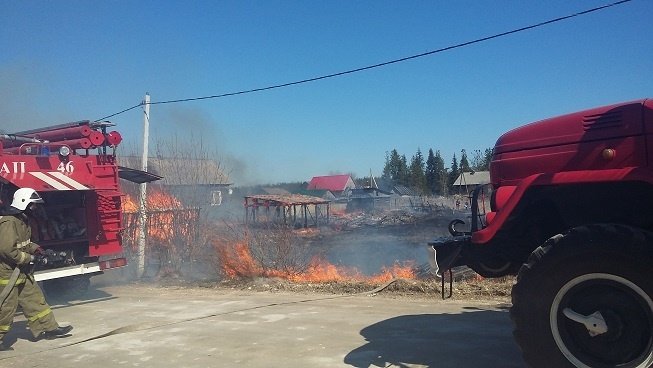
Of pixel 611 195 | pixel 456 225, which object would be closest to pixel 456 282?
pixel 456 225

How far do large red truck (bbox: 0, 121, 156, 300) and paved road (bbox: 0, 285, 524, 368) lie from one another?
3.40 feet

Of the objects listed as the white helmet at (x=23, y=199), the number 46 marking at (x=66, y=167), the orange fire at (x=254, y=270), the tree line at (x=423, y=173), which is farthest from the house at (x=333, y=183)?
the white helmet at (x=23, y=199)

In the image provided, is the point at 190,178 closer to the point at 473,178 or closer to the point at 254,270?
the point at 254,270

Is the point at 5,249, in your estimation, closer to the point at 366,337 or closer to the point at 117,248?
the point at 117,248

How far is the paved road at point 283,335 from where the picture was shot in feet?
18.1

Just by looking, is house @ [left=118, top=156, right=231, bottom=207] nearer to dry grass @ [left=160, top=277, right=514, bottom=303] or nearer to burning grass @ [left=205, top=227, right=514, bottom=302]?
burning grass @ [left=205, top=227, right=514, bottom=302]

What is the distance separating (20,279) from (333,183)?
71744mm

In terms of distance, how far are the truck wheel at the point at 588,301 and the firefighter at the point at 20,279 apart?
19.2 ft

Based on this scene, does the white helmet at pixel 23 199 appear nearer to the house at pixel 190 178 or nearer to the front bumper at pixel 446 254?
the front bumper at pixel 446 254

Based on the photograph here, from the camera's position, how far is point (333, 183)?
78.6 meters

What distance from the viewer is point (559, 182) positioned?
14.0 feet

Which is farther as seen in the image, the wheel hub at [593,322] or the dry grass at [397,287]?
the dry grass at [397,287]

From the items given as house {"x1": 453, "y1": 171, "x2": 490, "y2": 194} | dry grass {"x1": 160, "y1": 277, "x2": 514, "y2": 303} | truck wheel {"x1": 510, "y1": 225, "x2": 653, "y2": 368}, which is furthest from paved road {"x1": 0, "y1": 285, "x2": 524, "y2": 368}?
house {"x1": 453, "y1": 171, "x2": 490, "y2": 194}

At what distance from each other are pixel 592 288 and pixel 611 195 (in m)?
0.79
